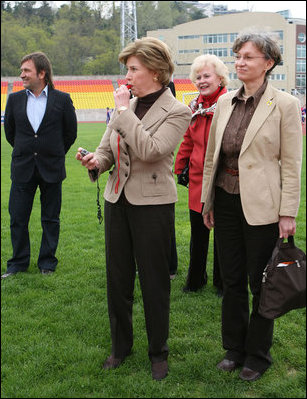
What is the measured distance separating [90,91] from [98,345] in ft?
114

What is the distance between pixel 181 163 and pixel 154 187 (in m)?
1.65

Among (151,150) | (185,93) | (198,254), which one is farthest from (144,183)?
(185,93)

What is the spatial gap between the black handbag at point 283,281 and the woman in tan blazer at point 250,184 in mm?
126

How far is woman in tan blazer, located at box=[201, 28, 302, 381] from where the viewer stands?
111 inches

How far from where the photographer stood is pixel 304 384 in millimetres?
3107

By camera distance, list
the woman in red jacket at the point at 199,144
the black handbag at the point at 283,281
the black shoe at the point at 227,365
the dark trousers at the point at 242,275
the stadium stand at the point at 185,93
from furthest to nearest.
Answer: the stadium stand at the point at 185,93, the woman in red jacket at the point at 199,144, the black shoe at the point at 227,365, the dark trousers at the point at 242,275, the black handbag at the point at 283,281

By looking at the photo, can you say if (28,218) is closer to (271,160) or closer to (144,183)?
(144,183)

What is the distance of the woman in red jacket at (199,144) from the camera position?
4.20m

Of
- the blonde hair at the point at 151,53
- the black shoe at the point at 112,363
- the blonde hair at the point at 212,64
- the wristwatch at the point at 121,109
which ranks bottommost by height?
the black shoe at the point at 112,363

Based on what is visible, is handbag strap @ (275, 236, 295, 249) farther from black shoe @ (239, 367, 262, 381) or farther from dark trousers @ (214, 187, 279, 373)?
black shoe @ (239, 367, 262, 381)

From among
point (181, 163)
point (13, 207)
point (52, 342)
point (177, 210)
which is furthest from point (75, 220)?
point (52, 342)

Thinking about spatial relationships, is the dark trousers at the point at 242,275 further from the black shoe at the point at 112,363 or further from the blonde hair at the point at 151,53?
the blonde hair at the point at 151,53

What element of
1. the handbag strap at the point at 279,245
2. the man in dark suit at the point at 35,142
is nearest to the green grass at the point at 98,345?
the man in dark suit at the point at 35,142

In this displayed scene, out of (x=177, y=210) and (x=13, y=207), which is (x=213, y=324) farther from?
(x=177, y=210)
